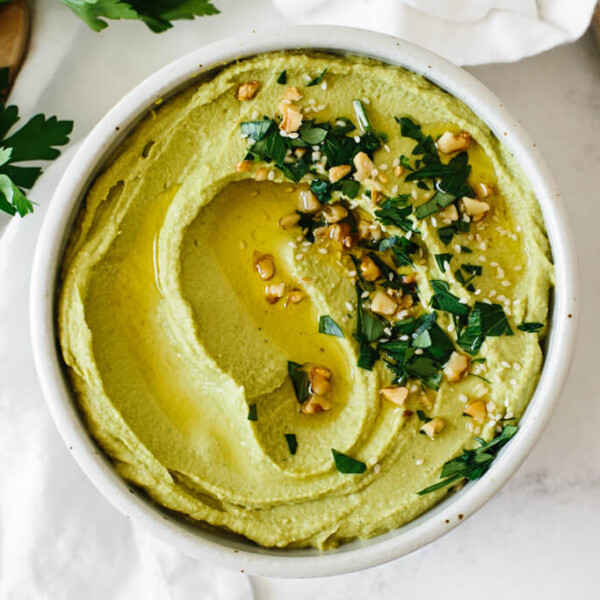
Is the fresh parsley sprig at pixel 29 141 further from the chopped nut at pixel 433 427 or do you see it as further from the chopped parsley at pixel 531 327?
the chopped parsley at pixel 531 327

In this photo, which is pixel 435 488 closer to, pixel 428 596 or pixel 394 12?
pixel 428 596

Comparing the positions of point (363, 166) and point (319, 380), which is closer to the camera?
point (363, 166)

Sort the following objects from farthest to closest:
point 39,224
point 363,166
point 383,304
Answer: point 39,224 < point 383,304 < point 363,166

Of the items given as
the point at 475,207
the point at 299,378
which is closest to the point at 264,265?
the point at 299,378

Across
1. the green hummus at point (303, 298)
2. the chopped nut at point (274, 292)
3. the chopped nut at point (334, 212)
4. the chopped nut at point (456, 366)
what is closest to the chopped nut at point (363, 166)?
the green hummus at point (303, 298)

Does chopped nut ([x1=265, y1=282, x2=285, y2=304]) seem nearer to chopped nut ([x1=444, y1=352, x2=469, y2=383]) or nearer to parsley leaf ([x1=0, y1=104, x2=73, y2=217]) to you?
chopped nut ([x1=444, y1=352, x2=469, y2=383])

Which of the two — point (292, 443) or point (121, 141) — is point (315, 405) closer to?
point (292, 443)

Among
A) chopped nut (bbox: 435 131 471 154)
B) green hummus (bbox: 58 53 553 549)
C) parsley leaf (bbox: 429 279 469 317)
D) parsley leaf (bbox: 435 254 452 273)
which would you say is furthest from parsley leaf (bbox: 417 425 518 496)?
chopped nut (bbox: 435 131 471 154)
